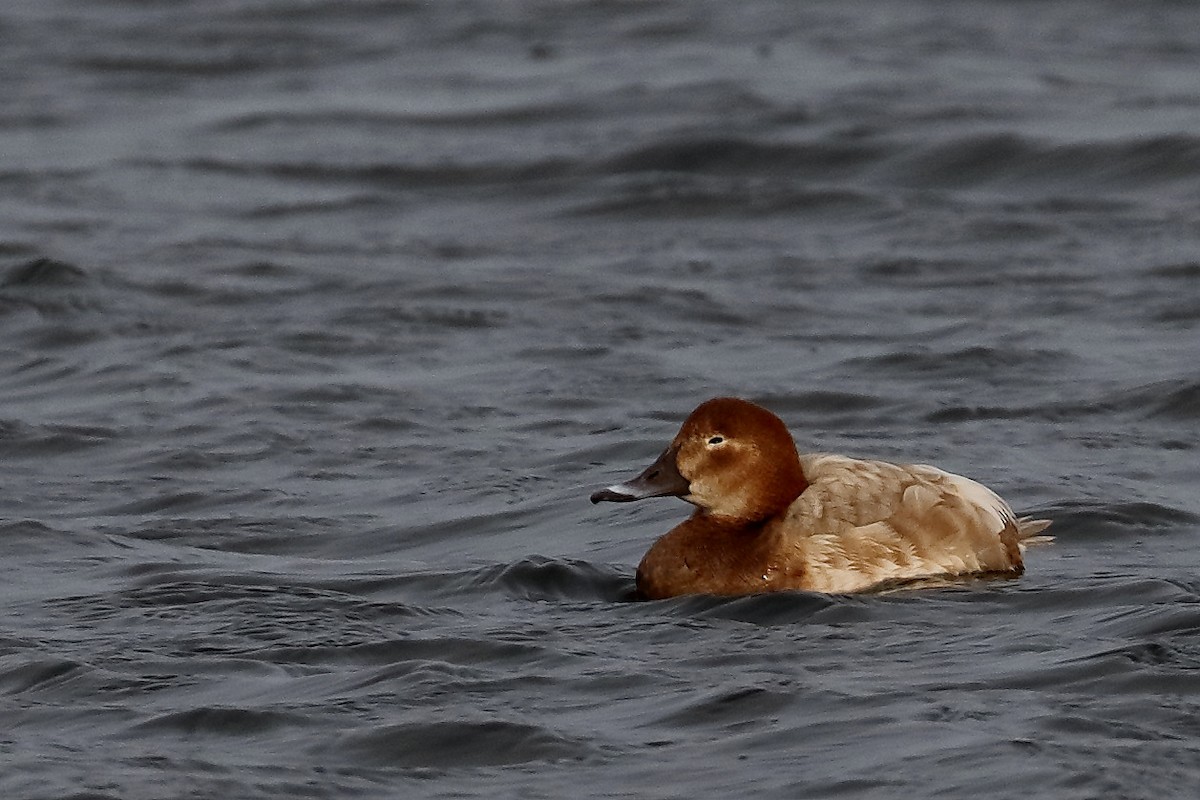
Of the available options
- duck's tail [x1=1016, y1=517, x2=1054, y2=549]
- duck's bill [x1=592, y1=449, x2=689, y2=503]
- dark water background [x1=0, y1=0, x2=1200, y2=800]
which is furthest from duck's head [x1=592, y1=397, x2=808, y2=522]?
duck's tail [x1=1016, y1=517, x2=1054, y2=549]

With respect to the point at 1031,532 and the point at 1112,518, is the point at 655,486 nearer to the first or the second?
the point at 1031,532

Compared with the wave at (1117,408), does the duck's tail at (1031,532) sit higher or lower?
higher

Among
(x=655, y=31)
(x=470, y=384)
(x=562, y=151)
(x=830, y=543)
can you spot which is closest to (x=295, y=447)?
(x=470, y=384)

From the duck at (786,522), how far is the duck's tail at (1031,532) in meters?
0.31

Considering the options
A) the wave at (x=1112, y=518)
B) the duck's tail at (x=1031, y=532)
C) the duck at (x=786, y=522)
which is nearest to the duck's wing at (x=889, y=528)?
the duck at (x=786, y=522)

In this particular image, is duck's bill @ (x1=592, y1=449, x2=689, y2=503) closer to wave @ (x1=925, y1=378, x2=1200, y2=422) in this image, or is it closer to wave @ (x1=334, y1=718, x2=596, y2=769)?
wave @ (x1=334, y1=718, x2=596, y2=769)

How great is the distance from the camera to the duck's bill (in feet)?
27.2

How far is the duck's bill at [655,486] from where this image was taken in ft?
27.2


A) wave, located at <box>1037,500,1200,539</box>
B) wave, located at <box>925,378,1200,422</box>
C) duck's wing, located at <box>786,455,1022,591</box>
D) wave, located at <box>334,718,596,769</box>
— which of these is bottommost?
wave, located at <box>1037,500,1200,539</box>

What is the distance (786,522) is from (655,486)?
0.48 m

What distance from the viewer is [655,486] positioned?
27.4ft

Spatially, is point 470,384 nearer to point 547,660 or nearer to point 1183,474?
Answer: point 1183,474

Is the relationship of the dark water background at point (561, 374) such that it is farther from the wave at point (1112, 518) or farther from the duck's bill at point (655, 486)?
the duck's bill at point (655, 486)

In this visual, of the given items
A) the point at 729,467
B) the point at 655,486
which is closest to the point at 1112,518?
the point at 729,467
